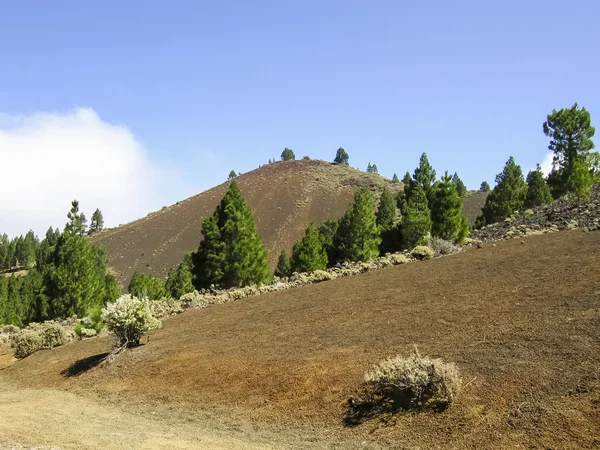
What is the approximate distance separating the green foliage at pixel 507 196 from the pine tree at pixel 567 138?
7104 millimetres

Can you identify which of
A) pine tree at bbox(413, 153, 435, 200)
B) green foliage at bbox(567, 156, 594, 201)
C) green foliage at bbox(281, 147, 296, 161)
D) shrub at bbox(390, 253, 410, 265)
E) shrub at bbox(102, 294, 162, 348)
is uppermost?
green foliage at bbox(281, 147, 296, 161)

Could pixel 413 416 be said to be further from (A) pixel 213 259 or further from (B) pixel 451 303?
(A) pixel 213 259

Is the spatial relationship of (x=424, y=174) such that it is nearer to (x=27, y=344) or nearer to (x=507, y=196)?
(x=507, y=196)

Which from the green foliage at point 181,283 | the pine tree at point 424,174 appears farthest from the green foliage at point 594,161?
the green foliage at point 181,283

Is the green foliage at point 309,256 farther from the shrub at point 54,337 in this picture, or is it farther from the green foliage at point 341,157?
the green foliage at point 341,157

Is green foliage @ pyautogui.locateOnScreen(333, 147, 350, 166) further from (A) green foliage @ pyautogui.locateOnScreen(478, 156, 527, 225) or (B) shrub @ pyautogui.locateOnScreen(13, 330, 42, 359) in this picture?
(B) shrub @ pyautogui.locateOnScreen(13, 330, 42, 359)

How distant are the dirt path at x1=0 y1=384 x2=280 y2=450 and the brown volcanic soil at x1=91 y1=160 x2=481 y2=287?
78981 mm

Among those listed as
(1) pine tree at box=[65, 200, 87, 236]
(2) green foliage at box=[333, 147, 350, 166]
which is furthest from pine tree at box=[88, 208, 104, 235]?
(1) pine tree at box=[65, 200, 87, 236]

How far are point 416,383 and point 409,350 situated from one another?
2361mm

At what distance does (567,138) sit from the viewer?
153ft

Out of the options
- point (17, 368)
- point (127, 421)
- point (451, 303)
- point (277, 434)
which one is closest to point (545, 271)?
point (451, 303)

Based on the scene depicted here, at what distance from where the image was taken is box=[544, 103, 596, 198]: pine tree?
4578 centimetres

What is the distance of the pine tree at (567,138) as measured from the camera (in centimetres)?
4578

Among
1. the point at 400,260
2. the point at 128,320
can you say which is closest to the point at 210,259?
the point at 400,260
